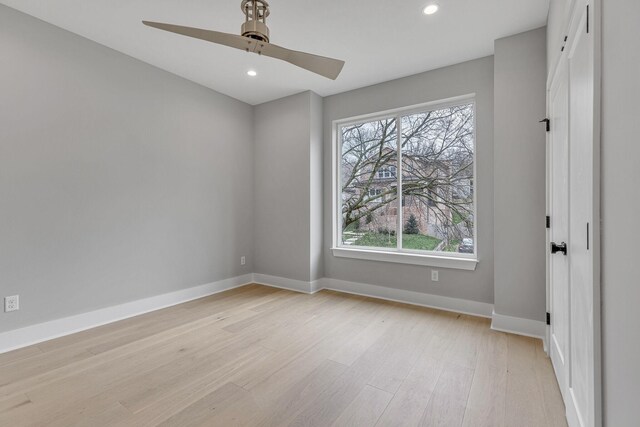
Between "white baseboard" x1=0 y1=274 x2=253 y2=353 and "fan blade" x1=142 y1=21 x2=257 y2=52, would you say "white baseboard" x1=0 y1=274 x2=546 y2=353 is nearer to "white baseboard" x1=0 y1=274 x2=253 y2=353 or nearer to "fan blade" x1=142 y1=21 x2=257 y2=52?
"white baseboard" x1=0 y1=274 x2=253 y2=353

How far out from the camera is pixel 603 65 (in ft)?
3.28

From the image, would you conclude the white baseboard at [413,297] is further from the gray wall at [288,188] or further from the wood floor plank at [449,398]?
the wood floor plank at [449,398]

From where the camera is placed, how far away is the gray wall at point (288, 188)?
4027 millimetres

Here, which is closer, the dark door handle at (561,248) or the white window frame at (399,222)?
the dark door handle at (561,248)

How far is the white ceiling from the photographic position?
2326 mm

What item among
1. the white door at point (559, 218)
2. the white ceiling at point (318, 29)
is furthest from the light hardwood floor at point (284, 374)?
the white ceiling at point (318, 29)

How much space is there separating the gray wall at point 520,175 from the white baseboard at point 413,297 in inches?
14.6

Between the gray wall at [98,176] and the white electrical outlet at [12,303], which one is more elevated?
the gray wall at [98,176]

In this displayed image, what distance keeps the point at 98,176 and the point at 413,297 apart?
11.7 ft

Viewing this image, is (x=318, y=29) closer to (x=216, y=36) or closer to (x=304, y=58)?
(x=304, y=58)

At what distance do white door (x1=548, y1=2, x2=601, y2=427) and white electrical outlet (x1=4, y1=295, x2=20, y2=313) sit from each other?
368 cm

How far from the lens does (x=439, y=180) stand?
3453mm

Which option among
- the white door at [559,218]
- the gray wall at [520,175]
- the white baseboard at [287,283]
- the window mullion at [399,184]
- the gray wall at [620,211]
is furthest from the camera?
the white baseboard at [287,283]

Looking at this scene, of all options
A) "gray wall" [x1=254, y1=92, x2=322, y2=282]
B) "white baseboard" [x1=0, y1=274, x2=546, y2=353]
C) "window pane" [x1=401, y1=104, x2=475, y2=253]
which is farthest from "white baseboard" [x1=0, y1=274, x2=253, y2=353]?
"window pane" [x1=401, y1=104, x2=475, y2=253]
